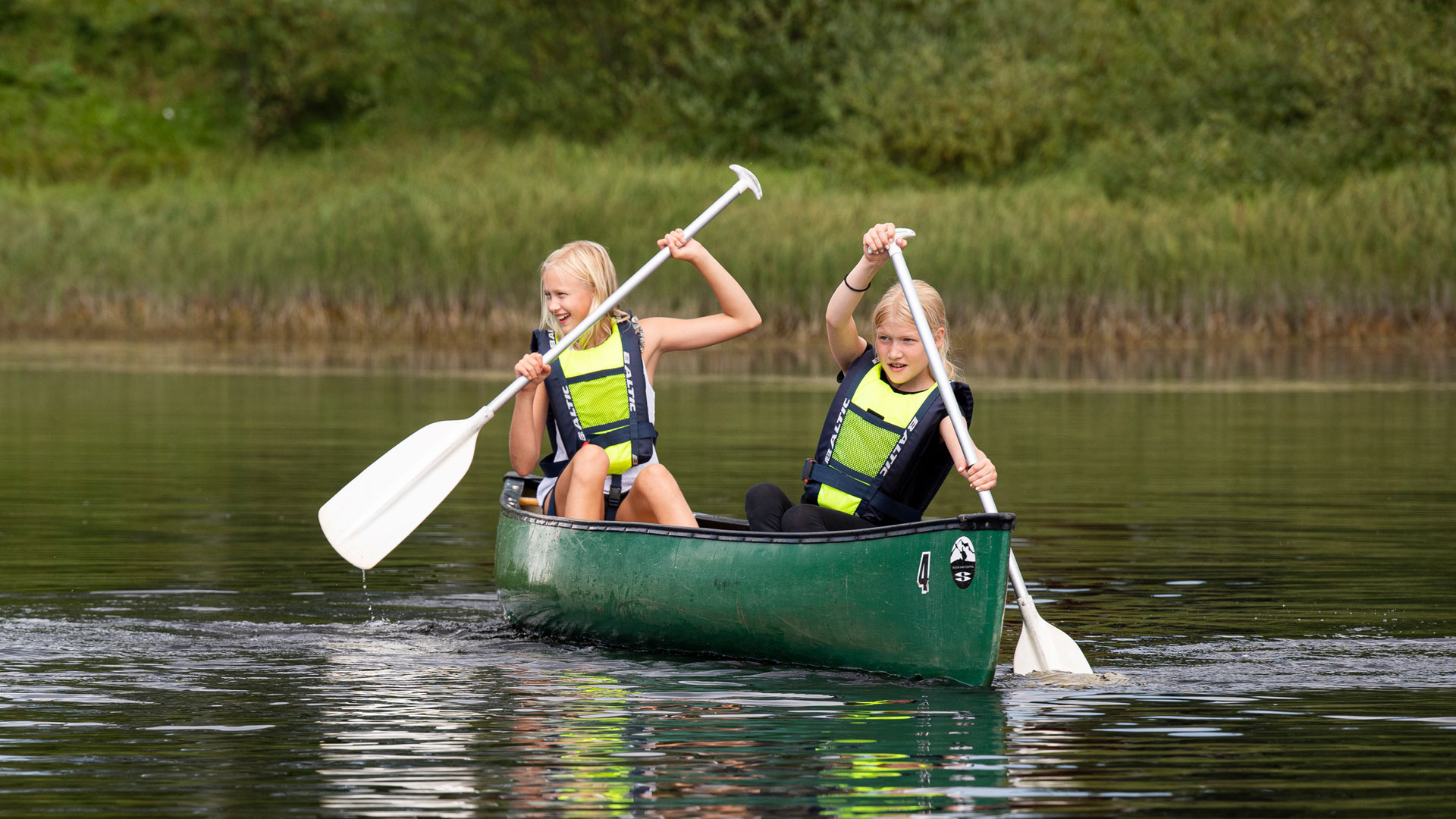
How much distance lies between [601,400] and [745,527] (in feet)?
2.29

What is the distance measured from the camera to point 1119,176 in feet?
98.6

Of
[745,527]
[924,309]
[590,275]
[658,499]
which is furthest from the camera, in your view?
[745,527]

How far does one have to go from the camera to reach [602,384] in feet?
23.8

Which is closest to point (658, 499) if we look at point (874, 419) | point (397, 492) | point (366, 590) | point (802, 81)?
point (874, 419)

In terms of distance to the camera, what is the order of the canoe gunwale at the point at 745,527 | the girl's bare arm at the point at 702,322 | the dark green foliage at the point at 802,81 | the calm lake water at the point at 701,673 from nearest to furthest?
the calm lake water at the point at 701,673 → the canoe gunwale at the point at 745,527 → the girl's bare arm at the point at 702,322 → the dark green foliage at the point at 802,81

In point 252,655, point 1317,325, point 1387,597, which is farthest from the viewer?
point 1317,325

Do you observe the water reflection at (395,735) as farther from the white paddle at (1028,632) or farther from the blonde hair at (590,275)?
the white paddle at (1028,632)

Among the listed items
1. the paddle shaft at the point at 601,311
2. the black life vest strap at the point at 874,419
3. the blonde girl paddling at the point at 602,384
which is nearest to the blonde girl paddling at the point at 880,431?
the black life vest strap at the point at 874,419

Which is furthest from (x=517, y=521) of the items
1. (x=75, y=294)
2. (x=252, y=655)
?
(x=75, y=294)

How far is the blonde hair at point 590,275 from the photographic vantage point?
7.32 metres

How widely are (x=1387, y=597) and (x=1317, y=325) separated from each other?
14528 millimetres

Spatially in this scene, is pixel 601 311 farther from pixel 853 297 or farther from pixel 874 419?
pixel 874 419

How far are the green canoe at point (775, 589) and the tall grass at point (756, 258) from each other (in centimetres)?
1473

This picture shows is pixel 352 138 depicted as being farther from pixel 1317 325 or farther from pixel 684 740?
pixel 684 740
